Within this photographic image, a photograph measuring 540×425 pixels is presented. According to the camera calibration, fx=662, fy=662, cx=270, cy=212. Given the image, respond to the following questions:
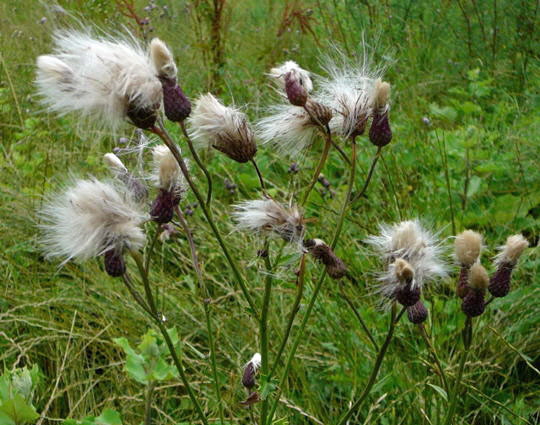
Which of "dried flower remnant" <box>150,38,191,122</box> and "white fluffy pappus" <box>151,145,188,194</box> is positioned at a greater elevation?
"dried flower remnant" <box>150,38,191,122</box>

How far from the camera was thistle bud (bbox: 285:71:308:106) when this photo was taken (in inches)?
43.4

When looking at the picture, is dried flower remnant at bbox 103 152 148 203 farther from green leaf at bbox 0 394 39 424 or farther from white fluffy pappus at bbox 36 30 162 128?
green leaf at bbox 0 394 39 424

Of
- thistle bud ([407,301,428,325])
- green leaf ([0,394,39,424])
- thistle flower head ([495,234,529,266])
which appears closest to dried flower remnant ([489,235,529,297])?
thistle flower head ([495,234,529,266])

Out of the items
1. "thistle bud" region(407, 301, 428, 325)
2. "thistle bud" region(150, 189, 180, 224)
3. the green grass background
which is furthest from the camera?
the green grass background

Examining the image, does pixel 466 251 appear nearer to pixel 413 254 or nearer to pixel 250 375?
pixel 413 254

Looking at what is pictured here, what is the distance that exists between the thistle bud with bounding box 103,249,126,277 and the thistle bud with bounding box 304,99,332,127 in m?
0.40

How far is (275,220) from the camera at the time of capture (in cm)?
108

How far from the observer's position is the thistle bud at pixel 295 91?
1.10 m

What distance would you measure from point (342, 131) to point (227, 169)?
160 cm

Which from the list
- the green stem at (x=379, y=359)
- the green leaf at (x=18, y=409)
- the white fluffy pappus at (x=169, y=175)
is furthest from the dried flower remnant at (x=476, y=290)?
the green leaf at (x=18, y=409)

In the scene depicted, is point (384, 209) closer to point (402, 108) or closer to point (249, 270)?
point (249, 270)

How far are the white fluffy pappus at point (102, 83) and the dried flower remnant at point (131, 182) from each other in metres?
0.15

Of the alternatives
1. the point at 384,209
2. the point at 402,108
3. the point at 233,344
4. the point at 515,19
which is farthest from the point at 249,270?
the point at 515,19

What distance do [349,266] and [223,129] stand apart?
115 cm
